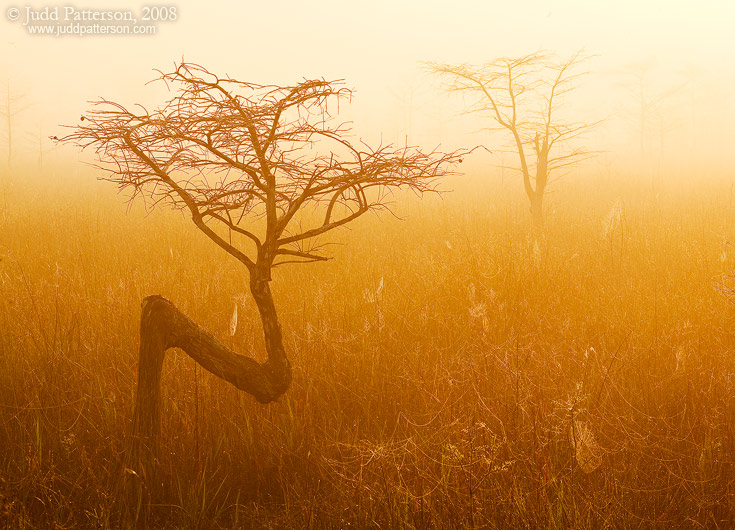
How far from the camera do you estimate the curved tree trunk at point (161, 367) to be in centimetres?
215

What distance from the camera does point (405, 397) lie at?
3.14 metres

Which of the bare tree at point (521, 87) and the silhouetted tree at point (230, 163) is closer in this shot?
the silhouetted tree at point (230, 163)

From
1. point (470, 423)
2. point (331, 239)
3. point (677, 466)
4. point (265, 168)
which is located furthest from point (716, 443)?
point (331, 239)

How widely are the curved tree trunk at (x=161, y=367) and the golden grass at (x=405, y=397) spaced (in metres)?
0.11

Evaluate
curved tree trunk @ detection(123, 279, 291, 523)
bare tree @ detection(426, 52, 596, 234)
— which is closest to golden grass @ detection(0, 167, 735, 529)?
curved tree trunk @ detection(123, 279, 291, 523)

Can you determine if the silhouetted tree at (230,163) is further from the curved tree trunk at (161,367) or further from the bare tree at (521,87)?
the bare tree at (521,87)

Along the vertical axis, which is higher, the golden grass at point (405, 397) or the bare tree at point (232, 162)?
Answer: the bare tree at point (232, 162)

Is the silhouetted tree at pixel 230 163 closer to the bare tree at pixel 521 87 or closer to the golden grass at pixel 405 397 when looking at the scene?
the golden grass at pixel 405 397

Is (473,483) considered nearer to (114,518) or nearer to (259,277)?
(259,277)

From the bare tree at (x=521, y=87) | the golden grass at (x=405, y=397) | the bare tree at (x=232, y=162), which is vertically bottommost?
the golden grass at (x=405, y=397)

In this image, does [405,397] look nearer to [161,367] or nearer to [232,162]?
[161,367]

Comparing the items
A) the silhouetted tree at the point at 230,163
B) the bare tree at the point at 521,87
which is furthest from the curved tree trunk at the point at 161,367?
the bare tree at the point at 521,87

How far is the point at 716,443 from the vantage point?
8.40 ft

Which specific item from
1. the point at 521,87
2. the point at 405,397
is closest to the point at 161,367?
the point at 405,397
